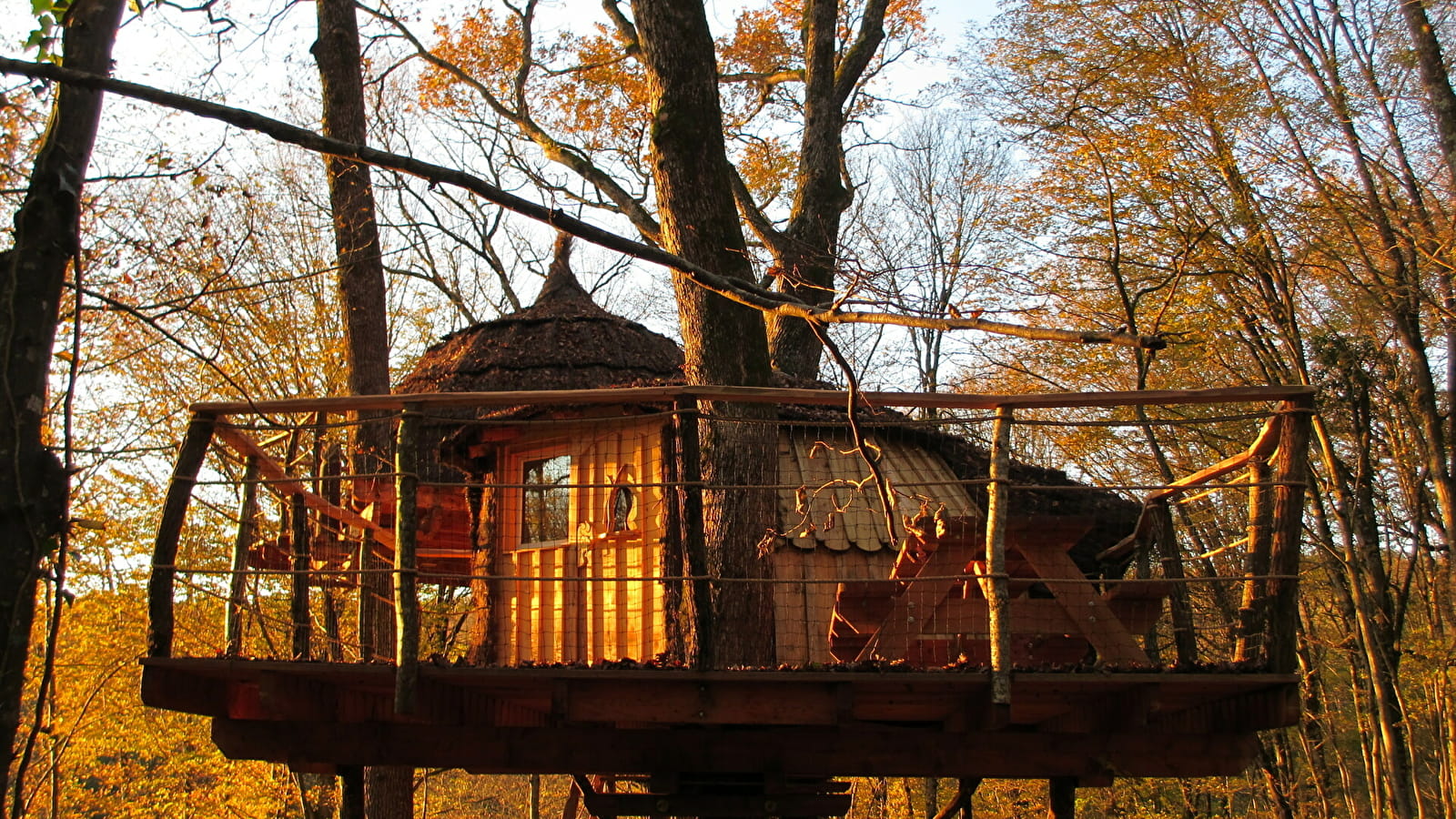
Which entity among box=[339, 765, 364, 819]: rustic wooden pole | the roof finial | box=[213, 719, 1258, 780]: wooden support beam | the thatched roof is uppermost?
the roof finial

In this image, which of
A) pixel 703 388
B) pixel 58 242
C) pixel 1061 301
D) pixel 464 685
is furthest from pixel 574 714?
pixel 1061 301

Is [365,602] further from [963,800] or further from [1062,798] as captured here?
[1062,798]

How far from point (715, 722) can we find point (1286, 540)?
117 inches

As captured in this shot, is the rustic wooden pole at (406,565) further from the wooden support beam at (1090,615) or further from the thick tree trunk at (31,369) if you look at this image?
the wooden support beam at (1090,615)

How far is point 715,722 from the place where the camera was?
600 cm

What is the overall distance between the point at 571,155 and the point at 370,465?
228 inches

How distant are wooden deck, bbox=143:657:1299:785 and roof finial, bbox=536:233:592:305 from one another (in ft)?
21.5

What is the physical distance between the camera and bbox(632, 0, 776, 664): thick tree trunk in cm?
720

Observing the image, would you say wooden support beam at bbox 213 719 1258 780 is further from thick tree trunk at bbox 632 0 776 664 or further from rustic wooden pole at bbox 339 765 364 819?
thick tree trunk at bbox 632 0 776 664

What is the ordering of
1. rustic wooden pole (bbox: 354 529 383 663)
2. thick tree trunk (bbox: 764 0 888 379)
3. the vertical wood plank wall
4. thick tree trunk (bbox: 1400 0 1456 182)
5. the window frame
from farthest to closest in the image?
thick tree trunk (bbox: 764 0 888 379) < thick tree trunk (bbox: 1400 0 1456 182) < the window frame < the vertical wood plank wall < rustic wooden pole (bbox: 354 529 383 663)

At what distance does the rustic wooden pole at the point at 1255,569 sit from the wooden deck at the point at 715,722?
0.22m

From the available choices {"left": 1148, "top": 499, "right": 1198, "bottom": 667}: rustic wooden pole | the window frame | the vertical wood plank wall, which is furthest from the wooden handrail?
the window frame

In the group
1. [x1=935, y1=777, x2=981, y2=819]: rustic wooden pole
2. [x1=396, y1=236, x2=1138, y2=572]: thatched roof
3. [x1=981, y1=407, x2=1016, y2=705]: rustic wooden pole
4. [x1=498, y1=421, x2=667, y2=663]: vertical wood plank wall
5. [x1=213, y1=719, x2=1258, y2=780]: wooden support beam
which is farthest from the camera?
[x1=396, y1=236, x2=1138, y2=572]: thatched roof

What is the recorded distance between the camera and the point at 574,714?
238 inches
